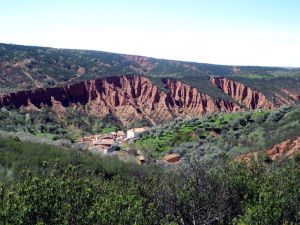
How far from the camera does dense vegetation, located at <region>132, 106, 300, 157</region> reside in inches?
3083

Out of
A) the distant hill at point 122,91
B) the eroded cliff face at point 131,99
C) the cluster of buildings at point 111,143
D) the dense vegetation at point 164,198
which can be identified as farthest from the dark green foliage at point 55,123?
the dense vegetation at point 164,198

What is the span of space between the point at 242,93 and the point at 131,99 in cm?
5071

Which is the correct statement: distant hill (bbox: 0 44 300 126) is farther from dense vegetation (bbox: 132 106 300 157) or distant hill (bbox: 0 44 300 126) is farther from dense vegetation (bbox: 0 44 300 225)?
dense vegetation (bbox: 132 106 300 157)

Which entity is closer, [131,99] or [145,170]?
[145,170]

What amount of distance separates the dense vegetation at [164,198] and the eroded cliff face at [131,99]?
109847mm

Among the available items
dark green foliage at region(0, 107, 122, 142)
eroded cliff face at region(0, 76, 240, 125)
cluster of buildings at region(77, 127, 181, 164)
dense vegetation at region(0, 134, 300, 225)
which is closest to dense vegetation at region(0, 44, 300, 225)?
dense vegetation at region(0, 134, 300, 225)

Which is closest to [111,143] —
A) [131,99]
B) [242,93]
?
[131,99]

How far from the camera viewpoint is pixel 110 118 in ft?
478

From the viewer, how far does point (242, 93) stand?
18212 cm

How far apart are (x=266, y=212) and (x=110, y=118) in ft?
409

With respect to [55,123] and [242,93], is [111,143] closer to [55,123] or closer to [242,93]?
[55,123]

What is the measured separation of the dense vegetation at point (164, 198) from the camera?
19578 mm

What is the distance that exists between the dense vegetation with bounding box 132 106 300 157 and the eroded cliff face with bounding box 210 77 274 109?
64.2 meters

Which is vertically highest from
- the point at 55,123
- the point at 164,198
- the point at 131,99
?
the point at 164,198
